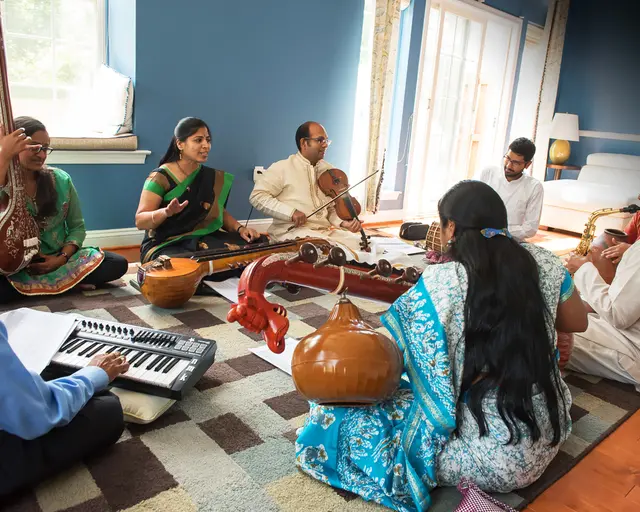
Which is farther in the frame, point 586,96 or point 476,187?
point 586,96

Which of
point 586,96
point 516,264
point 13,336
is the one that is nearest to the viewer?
point 516,264

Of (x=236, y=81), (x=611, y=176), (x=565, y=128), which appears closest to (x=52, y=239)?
(x=236, y=81)

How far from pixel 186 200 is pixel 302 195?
92 centimetres

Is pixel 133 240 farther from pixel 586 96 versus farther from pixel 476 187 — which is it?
pixel 586 96

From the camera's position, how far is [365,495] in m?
1.64

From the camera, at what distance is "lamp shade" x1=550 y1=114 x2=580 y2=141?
7.21m

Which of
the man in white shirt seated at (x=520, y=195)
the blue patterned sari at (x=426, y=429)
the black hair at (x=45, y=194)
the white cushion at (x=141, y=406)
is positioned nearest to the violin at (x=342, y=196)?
the man in white shirt seated at (x=520, y=195)

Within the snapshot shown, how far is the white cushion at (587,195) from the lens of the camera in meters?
6.31

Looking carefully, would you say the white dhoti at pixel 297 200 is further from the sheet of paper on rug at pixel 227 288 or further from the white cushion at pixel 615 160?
the white cushion at pixel 615 160

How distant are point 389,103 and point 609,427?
4.13 meters

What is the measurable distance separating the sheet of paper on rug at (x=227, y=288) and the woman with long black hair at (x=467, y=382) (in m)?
1.62

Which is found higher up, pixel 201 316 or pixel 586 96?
pixel 586 96

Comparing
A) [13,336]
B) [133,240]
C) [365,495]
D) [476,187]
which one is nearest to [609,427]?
[365,495]

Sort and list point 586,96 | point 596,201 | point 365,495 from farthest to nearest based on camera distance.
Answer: point 586,96 < point 596,201 < point 365,495
